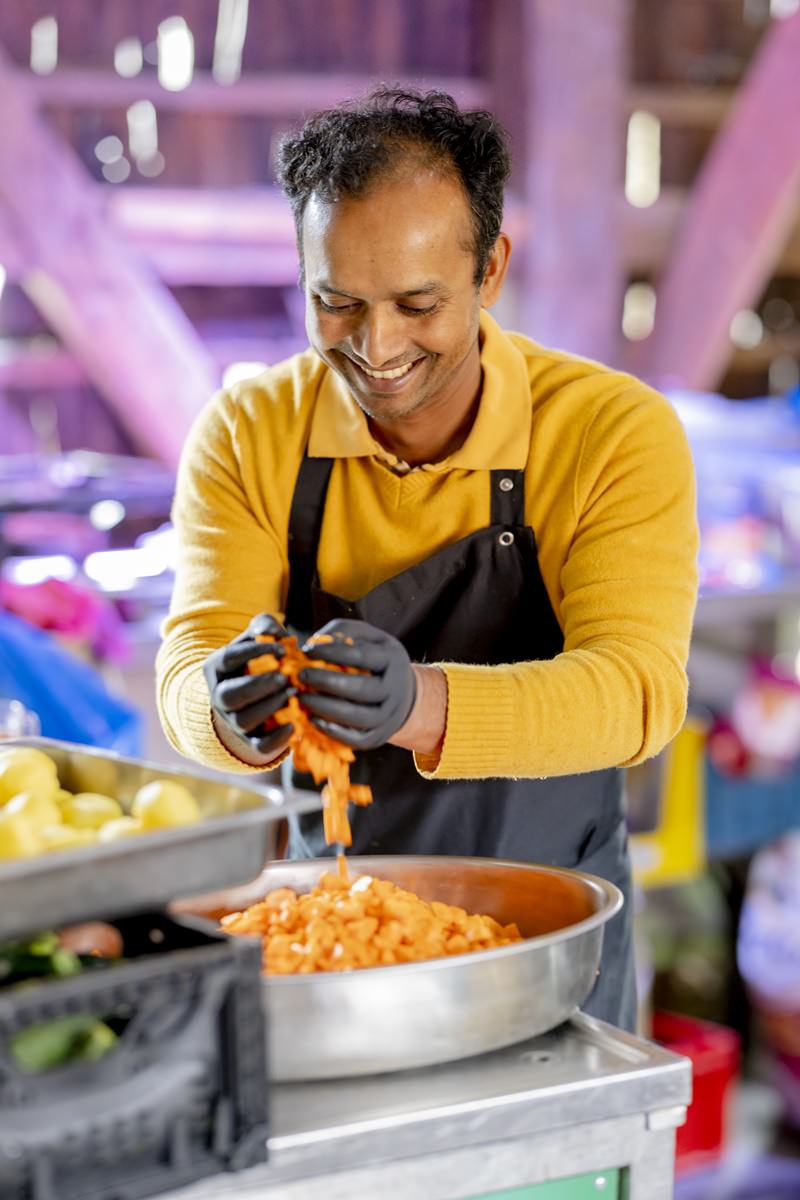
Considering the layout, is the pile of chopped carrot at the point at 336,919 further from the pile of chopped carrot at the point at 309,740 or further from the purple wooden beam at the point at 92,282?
the purple wooden beam at the point at 92,282

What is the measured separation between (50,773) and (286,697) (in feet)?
0.67

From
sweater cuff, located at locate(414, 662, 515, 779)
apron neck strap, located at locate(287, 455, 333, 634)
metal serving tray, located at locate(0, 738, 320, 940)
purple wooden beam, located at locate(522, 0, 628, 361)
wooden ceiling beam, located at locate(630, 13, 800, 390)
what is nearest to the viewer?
metal serving tray, located at locate(0, 738, 320, 940)

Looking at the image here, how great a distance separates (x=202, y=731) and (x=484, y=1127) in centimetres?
62

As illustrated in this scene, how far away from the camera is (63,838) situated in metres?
1.12

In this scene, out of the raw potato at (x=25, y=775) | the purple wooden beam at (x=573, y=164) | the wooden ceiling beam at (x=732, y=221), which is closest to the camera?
the raw potato at (x=25, y=775)

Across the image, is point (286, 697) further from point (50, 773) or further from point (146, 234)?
point (146, 234)

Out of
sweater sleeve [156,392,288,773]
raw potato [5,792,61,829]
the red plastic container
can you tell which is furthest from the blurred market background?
raw potato [5,792,61,829]

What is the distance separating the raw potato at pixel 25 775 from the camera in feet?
4.12

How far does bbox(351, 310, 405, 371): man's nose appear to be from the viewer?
1592 millimetres

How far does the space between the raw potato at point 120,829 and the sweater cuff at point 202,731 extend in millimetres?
514

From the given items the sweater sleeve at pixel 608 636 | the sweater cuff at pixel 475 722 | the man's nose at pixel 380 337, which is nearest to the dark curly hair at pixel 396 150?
the man's nose at pixel 380 337

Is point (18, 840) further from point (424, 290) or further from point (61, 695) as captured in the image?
point (61, 695)

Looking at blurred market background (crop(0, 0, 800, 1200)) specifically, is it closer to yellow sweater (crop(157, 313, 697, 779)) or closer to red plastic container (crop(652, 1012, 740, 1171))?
red plastic container (crop(652, 1012, 740, 1171))

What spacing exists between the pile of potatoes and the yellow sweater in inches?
15.6
